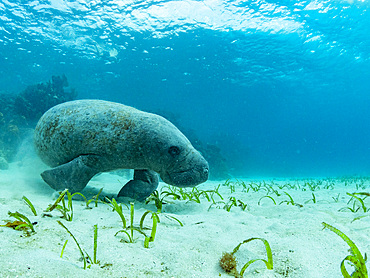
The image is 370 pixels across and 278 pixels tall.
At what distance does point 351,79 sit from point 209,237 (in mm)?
50654

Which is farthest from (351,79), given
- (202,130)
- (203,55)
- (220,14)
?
(202,130)

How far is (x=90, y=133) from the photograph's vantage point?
12.1ft

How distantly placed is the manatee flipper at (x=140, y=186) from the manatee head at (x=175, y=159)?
52cm

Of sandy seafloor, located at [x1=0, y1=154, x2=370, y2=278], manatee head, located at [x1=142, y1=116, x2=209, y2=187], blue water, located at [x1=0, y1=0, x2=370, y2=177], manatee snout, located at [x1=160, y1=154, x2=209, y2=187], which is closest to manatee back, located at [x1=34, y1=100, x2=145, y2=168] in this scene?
manatee head, located at [x1=142, y1=116, x2=209, y2=187]

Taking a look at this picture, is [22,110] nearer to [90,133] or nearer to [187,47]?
[90,133]

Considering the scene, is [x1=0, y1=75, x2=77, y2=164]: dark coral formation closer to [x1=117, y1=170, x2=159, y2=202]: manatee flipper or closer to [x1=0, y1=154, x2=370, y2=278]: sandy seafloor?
[x1=117, y1=170, x2=159, y2=202]: manatee flipper

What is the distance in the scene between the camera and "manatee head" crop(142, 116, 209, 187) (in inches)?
141

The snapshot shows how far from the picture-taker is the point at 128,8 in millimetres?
18953

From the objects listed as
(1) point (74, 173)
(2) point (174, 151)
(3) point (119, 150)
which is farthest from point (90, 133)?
(2) point (174, 151)

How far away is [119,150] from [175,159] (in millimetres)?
910

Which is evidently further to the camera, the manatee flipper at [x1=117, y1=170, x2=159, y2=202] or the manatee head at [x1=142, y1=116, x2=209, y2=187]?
the manatee flipper at [x1=117, y1=170, x2=159, y2=202]

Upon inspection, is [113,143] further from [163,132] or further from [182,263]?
[182,263]

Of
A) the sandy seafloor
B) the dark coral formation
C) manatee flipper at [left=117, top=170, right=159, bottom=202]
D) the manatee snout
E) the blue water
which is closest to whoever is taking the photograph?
the sandy seafloor

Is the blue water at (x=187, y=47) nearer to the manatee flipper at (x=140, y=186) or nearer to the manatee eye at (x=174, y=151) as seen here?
the manatee flipper at (x=140, y=186)
